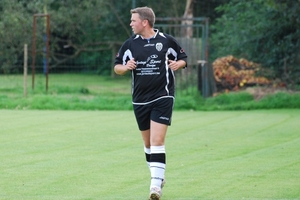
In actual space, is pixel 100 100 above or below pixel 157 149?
below

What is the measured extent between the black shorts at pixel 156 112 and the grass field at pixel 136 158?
0.80 metres

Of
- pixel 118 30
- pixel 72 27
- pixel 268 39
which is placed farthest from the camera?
pixel 118 30

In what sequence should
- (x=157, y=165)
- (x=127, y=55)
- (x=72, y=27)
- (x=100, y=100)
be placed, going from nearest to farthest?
(x=157, y=165), (x=127, y=55), (x=100, y=100), (x=72, y=27)

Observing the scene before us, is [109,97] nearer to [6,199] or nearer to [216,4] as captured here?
[216,4]

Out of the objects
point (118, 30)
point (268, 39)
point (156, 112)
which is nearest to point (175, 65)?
point (156, 112)

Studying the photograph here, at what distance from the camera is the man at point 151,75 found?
27.5ft

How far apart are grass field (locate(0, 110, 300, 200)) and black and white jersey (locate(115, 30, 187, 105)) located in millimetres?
1091

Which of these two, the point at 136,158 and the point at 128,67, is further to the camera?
the point at 136,158

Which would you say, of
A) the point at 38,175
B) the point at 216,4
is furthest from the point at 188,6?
the point at 38,175

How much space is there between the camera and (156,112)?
8414 mm

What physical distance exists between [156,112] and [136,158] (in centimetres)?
326

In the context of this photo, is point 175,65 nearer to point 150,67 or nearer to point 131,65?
point 150,67

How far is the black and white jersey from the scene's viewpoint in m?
8.41

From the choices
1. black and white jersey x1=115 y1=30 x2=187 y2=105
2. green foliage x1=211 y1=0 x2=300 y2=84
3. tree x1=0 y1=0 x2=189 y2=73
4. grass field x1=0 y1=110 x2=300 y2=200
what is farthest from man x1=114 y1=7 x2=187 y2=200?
tree x1=0 y1=0 x2=189 y2=73
